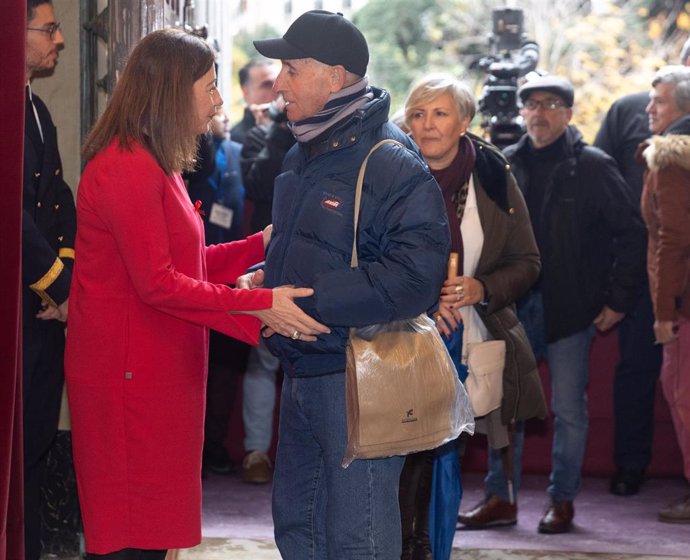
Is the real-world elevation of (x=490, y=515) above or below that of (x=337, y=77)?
below

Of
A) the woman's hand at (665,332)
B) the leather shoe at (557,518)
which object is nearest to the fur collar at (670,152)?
the woman's hand at (665,332)

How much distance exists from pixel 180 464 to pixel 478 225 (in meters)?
1.38

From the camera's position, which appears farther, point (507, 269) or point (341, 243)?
point (507, 269)

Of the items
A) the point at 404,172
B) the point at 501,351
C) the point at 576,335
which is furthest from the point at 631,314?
the point at 404,172

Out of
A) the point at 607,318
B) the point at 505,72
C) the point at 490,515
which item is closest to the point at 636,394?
the point at 607,318

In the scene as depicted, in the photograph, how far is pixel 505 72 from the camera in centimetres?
539

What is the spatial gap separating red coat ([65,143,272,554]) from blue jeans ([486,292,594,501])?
6.50ft

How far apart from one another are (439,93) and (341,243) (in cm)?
120

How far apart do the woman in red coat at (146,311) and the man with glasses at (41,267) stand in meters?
0.48

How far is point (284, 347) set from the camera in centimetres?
281

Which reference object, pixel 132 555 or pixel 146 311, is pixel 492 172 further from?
pixel 132 555

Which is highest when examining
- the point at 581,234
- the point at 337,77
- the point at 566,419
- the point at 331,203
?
the point at 337,77

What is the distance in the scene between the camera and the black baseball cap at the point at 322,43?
277 cm

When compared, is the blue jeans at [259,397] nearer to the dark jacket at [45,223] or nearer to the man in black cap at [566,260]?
the man in black cap at [566,260]
